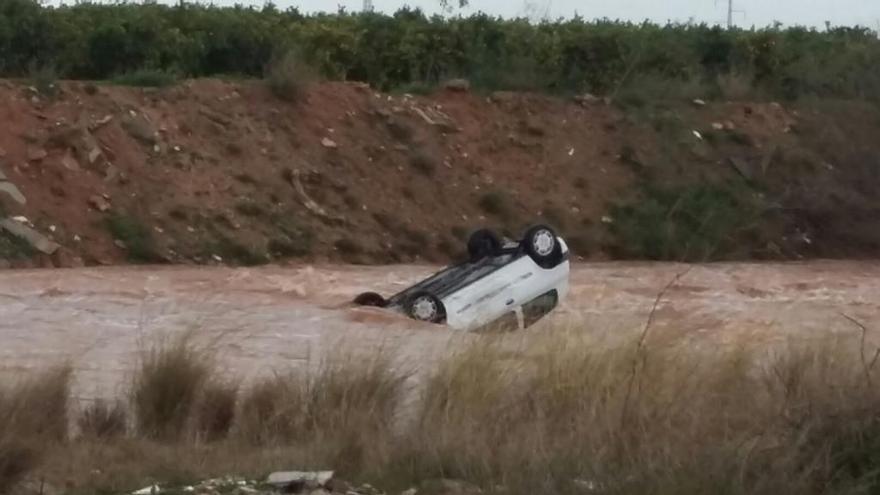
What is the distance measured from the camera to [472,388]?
10.5 meters

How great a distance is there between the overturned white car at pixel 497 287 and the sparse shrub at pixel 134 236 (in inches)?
383

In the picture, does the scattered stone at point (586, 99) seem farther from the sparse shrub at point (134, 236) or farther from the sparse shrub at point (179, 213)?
the sparse shrub at point (134, 236)

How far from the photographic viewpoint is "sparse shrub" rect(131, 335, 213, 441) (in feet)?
34.2

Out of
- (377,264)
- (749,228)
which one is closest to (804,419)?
(377,264)

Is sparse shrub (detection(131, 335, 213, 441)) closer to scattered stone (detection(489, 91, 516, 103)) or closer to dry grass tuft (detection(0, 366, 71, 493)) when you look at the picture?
dry grass tuft (detection(0, 366, 71, 493))

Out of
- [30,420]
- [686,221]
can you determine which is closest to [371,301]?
[30,420]

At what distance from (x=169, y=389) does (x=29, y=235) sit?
49.3ft

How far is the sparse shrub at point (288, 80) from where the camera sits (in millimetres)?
31531

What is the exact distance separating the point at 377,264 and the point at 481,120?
241 inches

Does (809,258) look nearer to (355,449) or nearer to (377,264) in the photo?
(377,264)

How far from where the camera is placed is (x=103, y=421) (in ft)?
33.8

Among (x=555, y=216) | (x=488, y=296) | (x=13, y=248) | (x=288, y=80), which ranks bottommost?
(x=555, y=216)

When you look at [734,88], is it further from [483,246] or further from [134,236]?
[483,246]

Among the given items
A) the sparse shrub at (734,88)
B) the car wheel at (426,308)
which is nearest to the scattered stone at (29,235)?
the car wheel at (426,308)
